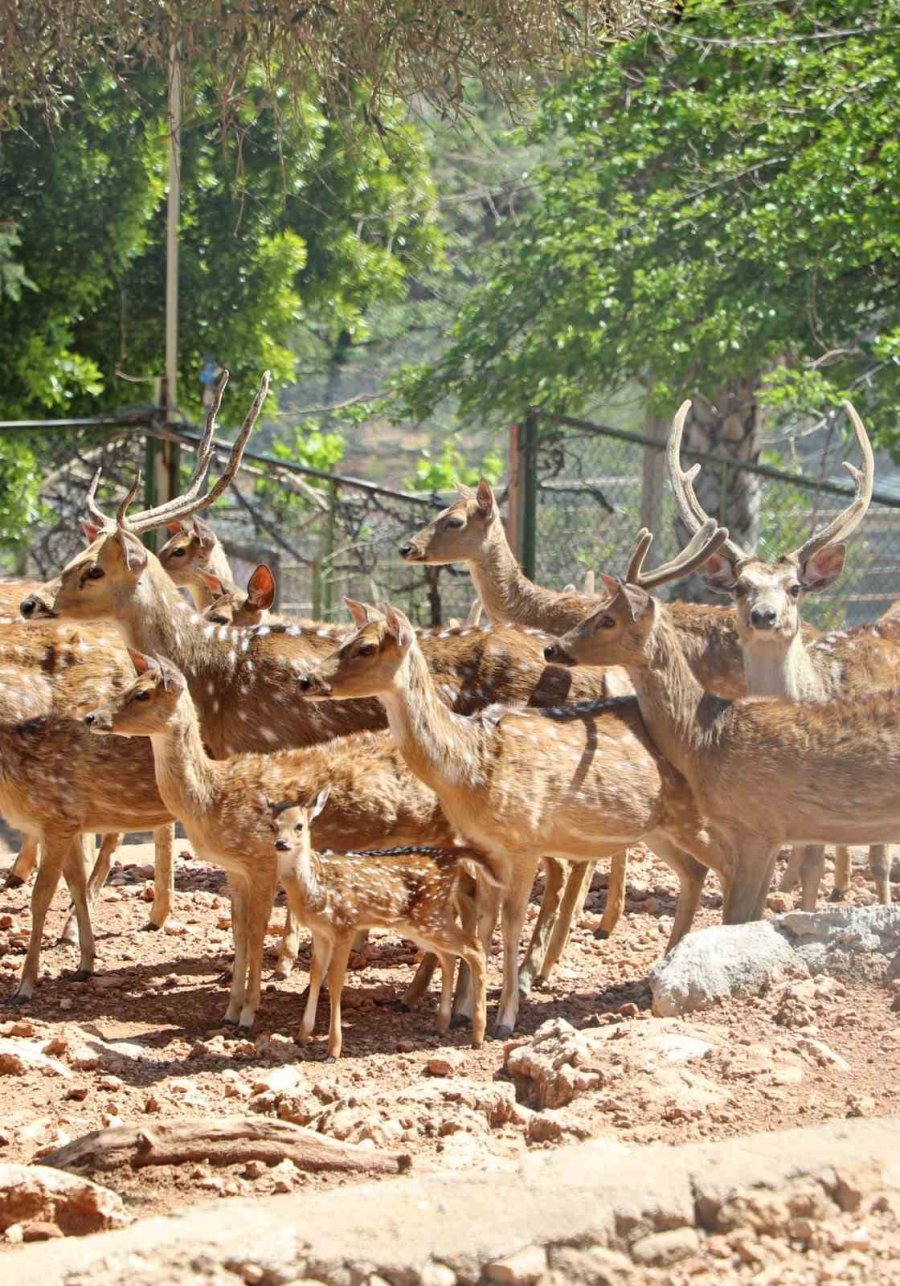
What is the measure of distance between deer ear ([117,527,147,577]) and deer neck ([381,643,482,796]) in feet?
5.06

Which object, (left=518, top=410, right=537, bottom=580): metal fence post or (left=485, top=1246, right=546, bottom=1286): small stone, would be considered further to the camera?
(left=518, top=410, right=537, bottom=580): metal fence post

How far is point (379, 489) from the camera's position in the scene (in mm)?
11297

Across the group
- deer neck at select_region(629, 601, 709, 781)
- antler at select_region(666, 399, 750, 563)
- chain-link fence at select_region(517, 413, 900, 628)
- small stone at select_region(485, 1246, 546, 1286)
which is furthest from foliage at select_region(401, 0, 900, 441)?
small stone at select_region(485, 1246, 546, 1286)

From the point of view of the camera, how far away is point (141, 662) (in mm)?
7047

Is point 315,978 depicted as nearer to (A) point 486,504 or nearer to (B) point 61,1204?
(B) point 61,1204

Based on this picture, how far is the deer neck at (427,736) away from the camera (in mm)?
6609

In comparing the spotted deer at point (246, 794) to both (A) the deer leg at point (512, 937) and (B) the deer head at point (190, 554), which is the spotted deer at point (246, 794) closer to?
(A) the deer leg at point (512, 937)

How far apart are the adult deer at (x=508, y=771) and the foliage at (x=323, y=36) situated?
2.08 meters

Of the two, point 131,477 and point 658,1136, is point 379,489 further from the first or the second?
point 658,1136

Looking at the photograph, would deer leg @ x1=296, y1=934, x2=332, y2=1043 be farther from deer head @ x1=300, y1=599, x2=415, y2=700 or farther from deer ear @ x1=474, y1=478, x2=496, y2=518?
deer ear @ x1=474, y1=478, x2=496, y2=518

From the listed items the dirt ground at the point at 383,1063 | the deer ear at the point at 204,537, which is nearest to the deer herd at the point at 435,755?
the dirt ground at the point at 383,1063

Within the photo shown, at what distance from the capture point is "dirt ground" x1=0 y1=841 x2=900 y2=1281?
5.04 metres

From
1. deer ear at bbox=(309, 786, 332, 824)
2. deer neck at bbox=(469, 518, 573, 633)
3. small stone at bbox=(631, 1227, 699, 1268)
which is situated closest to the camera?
small stone at bbox=(631, 1227, 699, 1268)

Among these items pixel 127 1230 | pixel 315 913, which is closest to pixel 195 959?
pixel 315 913
